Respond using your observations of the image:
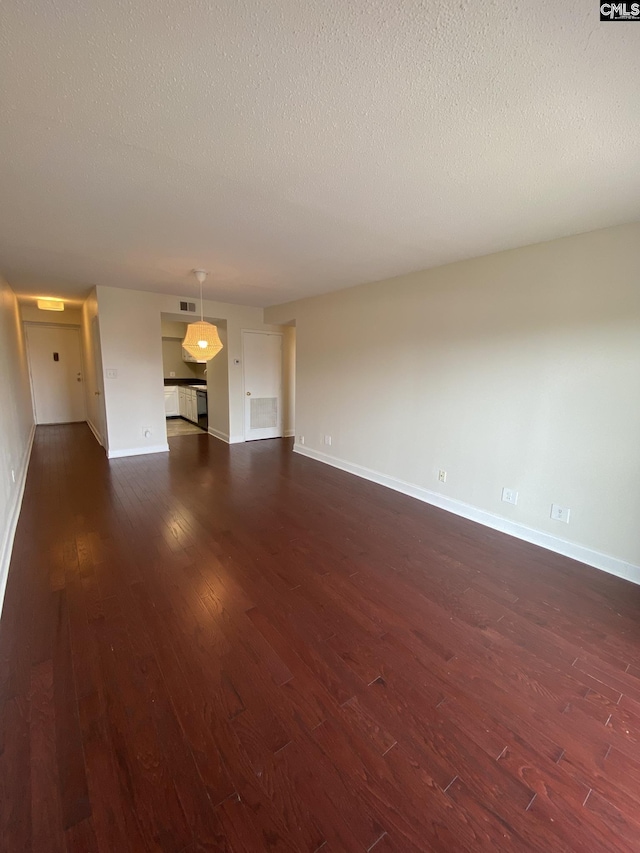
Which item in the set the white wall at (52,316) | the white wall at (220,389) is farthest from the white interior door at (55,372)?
the white wall at (220,389)

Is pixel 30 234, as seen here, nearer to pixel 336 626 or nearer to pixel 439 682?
pixel 336 626

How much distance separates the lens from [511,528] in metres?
2.96

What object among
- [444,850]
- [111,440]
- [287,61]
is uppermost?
[287,61]

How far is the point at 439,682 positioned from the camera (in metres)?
1.55

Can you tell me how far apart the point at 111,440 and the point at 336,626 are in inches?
175

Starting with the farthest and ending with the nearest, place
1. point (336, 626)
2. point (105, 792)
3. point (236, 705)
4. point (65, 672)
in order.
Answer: point (336, 626) < point (65, 672) < point (236, 705) < point (105, 792)

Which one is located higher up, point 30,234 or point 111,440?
point 30,234

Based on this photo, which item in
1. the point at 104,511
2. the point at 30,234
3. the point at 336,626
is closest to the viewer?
the point at 336,626

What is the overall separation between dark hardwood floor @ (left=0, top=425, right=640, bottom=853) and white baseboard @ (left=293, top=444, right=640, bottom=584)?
0.14m

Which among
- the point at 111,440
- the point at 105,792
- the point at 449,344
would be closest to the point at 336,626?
the point at 105,792

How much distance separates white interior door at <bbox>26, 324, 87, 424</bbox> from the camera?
6977 mm

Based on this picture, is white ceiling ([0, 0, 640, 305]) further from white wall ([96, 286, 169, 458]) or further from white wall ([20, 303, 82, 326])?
white wall ([20, 303, 82, 326])

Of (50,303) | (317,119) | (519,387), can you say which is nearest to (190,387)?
(50,303)

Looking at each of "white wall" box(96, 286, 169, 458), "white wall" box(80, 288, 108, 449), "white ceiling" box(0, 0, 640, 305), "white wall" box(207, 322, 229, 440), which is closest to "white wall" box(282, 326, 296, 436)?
"white wall" box(207, 322, 229, 440)
